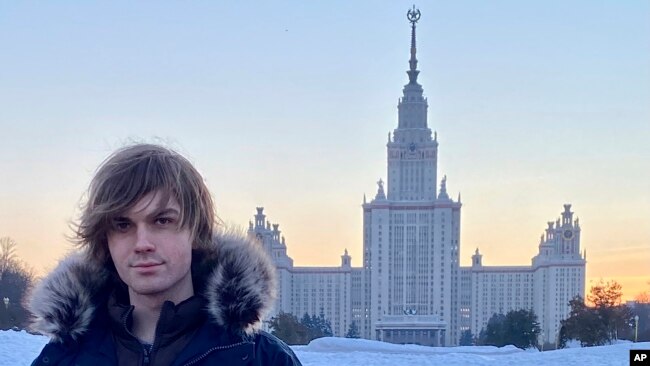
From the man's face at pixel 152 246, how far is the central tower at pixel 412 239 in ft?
258

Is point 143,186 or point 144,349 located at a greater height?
point 143,186

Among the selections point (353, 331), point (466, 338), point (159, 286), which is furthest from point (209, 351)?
point (466, 338)

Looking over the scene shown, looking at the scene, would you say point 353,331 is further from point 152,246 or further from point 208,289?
point 152,246

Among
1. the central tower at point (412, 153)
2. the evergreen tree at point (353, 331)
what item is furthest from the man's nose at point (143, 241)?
the central tower at point (412, 153)

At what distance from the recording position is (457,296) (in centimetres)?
8388

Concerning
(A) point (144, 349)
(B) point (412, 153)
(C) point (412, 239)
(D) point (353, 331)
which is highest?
(B) point (412, 153)

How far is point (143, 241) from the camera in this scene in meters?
2.02

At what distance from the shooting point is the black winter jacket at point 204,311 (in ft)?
6.79

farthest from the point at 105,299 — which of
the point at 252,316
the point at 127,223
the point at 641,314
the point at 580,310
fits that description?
the point at 641,314

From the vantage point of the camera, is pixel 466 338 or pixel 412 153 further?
pixel 412 153

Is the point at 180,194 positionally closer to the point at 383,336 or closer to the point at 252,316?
the point at 252,316

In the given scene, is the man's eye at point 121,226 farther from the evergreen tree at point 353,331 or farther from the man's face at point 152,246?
the evergreen tree at point 353,331

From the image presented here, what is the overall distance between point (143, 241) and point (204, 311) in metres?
0.27

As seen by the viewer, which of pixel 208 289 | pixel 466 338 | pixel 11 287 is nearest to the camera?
pixel 208 289
